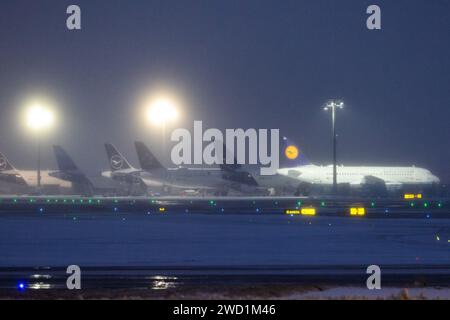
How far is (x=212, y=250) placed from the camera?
1072 inches

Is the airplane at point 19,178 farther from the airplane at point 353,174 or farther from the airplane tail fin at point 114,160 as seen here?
the airplane at point 353,174

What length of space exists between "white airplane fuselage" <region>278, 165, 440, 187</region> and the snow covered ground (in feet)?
166

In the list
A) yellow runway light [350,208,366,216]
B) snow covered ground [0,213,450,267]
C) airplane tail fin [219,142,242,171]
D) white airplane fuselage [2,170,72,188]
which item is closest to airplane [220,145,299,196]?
airplane tail fin [219,142,242,171]

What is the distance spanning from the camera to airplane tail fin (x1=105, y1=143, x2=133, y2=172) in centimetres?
10019

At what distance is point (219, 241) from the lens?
99.9 ft

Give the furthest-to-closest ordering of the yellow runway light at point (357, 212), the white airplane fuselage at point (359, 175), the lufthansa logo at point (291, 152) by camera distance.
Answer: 1. the lufthansa logo at point (291, 152)
2. the white airplane fuselage at point (359, 175)
3. the yellow runway light at point (357, 212)

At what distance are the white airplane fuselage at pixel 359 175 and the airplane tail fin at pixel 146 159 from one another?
17.3m

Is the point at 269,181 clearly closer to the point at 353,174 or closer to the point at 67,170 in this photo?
the point at 353,174

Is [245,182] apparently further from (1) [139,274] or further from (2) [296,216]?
(1) [139,274]

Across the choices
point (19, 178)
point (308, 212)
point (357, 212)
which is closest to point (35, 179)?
point (19, 178)

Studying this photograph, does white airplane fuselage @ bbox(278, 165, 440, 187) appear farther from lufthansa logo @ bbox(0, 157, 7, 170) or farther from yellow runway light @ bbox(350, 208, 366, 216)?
lufthansa logo @ bbox(0, 157, 7, 170)

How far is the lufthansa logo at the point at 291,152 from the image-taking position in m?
100

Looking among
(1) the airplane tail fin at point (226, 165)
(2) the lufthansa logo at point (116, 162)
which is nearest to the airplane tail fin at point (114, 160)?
(2) the lufthansa logo at point (116, 162)

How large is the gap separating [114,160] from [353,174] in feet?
113
